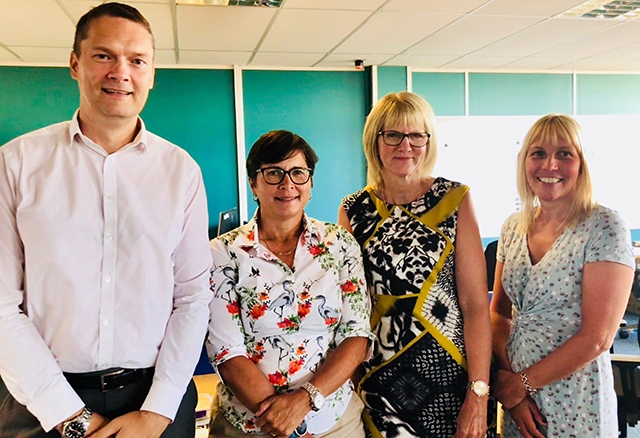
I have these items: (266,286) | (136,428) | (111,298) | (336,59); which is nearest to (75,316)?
(111,298)

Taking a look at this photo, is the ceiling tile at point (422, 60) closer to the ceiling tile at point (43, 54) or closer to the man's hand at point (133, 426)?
the ceiling tile at point (43, 54)

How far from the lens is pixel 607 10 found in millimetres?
4094

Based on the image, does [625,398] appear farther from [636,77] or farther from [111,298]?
[636,77]

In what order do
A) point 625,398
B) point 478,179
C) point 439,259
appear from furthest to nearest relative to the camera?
1. point 478,179
2. point 625,398
3. point 439,259

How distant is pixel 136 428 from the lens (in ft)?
4.14

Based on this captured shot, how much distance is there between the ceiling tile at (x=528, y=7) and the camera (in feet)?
12.2

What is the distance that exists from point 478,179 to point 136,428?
19.0ft

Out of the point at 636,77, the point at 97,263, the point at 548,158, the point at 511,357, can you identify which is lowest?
the point at 511,357

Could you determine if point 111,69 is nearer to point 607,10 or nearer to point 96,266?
point 96,266

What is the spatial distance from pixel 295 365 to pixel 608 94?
6.83 meters

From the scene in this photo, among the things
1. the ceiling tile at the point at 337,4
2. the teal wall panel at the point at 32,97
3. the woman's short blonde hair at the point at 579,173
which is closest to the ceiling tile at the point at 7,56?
the teal wall panel at the point at 32,97

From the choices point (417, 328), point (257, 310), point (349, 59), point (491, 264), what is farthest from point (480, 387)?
point (349, 59)

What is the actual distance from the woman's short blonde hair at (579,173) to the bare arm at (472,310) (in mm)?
314

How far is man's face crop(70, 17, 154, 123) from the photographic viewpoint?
1250mm
